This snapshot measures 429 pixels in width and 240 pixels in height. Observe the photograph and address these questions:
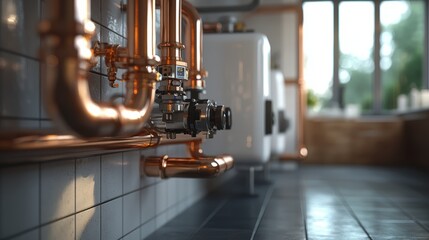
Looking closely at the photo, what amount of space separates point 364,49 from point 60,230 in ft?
15.7

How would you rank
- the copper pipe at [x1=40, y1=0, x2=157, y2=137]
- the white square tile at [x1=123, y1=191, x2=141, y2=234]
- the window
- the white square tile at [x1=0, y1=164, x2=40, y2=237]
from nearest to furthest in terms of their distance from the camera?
the copper pipe at [x1=40, y1=0, x2=157, y2=137] < the white square tile at [x1=0, y1=164, x2=40, y2=237] < the white square tile at [x1=123, y1=191, x2=141, y2=234] < the window

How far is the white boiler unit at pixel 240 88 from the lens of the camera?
6.15 feet

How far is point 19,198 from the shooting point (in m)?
0.82

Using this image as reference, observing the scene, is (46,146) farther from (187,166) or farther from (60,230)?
(187,166)

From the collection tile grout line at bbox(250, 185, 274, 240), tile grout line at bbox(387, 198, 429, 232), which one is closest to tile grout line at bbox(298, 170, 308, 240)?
tile grout line at bbox(250, 185, 274, 240)

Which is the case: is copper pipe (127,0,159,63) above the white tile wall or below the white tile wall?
above

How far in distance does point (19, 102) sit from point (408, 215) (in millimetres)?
1512

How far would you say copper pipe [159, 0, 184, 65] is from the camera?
3.62 ft

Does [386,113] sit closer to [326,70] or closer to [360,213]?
[326,70]

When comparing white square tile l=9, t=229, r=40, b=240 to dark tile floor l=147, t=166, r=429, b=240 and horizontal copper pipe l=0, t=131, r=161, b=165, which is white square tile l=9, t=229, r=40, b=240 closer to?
horizontal copper pipe l=0, t=131, r=161, b=165

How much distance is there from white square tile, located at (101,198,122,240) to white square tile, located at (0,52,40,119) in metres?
0.38

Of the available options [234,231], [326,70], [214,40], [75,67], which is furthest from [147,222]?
[326,70]

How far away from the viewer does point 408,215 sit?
6.00ft

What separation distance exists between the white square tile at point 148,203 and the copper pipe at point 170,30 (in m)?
0.50
